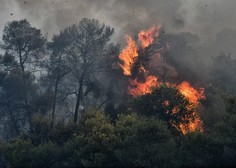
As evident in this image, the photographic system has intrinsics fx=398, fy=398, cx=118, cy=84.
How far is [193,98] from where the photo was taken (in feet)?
185

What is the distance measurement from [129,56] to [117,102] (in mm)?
7663

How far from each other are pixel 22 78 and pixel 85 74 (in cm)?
1028

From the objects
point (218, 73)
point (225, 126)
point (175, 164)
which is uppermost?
point (218, 73)

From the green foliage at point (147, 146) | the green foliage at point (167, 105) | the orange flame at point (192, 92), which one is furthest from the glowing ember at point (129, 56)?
the green foliage at point (147, 146)

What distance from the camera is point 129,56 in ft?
206

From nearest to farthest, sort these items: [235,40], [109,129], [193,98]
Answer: [109,129] < [193,98] < [235,40]

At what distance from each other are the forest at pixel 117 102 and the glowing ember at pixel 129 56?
16cm

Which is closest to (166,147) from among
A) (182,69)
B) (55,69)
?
(182,69)

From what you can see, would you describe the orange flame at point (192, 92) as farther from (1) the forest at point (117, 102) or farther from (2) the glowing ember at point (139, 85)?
(2) the glowing ember at point (139, 85)

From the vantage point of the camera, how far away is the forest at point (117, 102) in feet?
136

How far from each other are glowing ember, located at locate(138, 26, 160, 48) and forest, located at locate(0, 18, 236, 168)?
162mm

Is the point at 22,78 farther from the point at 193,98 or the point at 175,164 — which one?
the point at 175,164

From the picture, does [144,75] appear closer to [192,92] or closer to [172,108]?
[192,92]

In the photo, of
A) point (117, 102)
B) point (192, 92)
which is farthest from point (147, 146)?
point (117, 102)
